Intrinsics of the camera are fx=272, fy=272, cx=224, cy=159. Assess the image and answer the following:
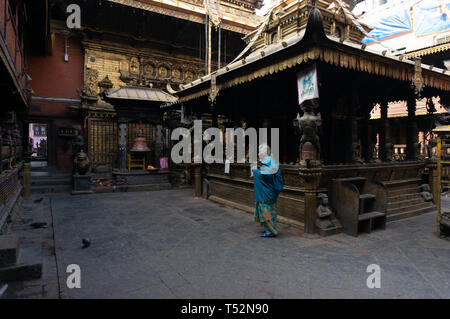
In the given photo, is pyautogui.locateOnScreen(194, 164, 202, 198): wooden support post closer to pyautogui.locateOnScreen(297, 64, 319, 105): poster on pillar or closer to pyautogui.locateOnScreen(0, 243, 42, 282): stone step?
pyautogui.locateOnScreen(297, 64, 319, 105): poster on pillar

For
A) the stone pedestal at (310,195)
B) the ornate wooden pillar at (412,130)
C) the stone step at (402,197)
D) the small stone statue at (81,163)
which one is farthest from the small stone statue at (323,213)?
the small stone statue at (81,163)

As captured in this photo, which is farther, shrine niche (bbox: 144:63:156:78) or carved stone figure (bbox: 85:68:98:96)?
shrine niche (bbox: 144:63:156:78)

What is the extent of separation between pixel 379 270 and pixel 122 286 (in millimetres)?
3396

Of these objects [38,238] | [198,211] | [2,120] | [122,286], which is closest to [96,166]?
[2,120]

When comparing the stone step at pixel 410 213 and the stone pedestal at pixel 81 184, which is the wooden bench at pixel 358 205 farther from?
the stone pedestal at pixel 81 184

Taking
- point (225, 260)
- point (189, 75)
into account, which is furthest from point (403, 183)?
point (189, 75)

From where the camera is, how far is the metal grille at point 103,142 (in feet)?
47.9

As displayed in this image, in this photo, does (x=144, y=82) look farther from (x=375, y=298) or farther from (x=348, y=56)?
(x=375, y=298)

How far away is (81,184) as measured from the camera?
37.5 feet

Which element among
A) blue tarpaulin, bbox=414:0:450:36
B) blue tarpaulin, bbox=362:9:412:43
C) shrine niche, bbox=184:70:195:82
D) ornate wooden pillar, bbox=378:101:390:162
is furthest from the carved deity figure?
blue tarpaulin, bbox=362:9:412:43

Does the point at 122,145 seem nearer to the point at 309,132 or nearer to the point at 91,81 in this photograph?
the point at 91,81

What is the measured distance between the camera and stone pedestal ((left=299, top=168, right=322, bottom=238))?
550 cm

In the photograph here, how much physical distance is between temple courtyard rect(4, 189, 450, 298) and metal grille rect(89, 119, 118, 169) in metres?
7.93

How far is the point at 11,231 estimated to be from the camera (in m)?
5.55
